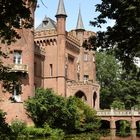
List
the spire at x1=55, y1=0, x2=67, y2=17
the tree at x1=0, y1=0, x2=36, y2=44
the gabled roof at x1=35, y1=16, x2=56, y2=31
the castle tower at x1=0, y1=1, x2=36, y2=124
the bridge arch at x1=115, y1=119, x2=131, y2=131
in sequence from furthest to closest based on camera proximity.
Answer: the bridge arch at x1=115, y1=119, x2=131, y2=131, the gabled roof at x1=35, y1=16, x2=56, y2=31, the spire at x1=55, y1=0, x2=67, y2=17, the castle tower at x1=0, y1=1, x2=36, y2=124, the tree at x1=0, y1=0, x2=36, y2=44

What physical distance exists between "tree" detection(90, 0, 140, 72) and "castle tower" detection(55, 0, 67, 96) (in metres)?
35.6

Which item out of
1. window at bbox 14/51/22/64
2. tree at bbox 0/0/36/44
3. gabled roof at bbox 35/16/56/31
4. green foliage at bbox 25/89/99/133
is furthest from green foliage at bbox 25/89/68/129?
tree at bbox 0/0/36/44

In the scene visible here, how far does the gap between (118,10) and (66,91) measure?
128ft

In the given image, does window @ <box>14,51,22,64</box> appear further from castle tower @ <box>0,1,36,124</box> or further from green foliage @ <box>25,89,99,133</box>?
green foliage @ <box>25,89,99,133</box>

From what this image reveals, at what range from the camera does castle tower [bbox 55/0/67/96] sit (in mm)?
48250

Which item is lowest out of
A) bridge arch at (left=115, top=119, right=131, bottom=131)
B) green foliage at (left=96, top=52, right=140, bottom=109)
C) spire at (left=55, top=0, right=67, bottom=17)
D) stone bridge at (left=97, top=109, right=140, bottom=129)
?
bridge arch at (left=115, top=119, right=131, bottom=131)

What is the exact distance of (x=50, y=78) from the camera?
160ft

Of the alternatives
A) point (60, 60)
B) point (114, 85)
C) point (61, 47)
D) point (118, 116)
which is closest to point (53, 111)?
point (60, 60)

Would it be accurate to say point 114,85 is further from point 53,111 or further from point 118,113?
point 53,111

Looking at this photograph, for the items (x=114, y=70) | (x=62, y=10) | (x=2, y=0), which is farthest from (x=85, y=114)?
(x=2, y=0)

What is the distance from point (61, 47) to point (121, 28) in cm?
3783

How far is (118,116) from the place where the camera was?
5350 cm

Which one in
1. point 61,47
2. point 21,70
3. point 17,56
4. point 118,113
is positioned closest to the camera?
point 21,70

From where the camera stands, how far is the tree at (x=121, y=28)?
10938mm
